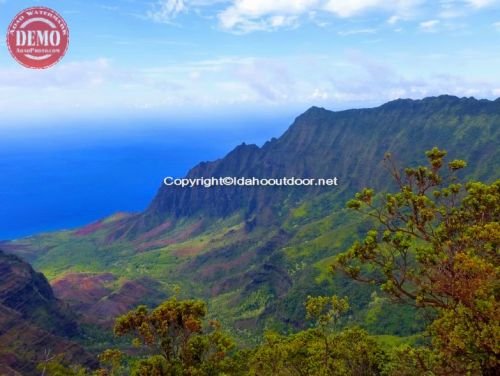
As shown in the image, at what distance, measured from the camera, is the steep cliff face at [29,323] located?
89.3m

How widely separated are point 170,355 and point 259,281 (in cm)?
15090

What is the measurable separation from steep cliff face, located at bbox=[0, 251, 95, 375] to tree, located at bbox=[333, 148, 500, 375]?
243 feet

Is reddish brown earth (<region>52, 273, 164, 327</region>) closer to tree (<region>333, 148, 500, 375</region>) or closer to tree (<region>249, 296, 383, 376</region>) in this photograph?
tree (<region>249, 296, 383, 376</region>)

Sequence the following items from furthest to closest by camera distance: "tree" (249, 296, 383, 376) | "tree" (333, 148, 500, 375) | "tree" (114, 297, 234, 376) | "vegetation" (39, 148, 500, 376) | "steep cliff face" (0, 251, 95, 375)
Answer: "steep cliff face" (0, 251, 95, 375) < "tree" (249, 296, 383, 376) < "tree" (114, 297, 234, 376) < "vegetation" (39, 148, 500, 376) < "tree" (333, 148, 500, 375)

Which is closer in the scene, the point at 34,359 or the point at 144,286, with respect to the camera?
the point at 34,359

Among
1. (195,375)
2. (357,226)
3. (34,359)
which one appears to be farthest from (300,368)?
(357,226)

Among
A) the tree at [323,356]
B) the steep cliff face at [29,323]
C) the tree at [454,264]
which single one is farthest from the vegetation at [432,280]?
the steep cliff face at [29,323]

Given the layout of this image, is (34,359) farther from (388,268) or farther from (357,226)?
(357,226)

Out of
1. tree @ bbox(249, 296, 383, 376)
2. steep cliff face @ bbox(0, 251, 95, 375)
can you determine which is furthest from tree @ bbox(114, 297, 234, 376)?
steep cliff face @ bbox(0, 251, 95, 375)

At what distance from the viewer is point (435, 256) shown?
20.7 meters

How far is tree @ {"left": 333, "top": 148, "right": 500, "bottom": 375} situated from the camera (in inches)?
691

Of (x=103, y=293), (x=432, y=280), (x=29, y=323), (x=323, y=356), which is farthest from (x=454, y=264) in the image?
(x=103, y=293)

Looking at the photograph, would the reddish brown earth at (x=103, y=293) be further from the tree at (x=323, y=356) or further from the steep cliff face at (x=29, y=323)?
the tree at (x=323, y=356)

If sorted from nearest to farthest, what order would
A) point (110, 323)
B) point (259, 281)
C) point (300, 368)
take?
point (300, 368) < point (110, 323) < point (259, 281)
